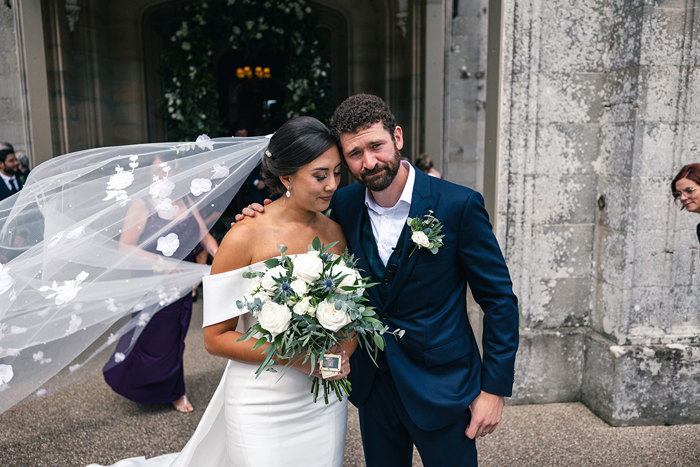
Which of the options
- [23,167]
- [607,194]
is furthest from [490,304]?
[23,167]

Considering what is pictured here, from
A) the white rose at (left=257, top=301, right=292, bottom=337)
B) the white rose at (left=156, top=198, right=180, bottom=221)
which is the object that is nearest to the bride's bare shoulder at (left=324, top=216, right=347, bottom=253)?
the white rose at (left=257, top=301, right=292, bottom=337)

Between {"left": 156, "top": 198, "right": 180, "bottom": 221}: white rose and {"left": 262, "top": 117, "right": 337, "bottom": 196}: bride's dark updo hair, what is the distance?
2.50 ft

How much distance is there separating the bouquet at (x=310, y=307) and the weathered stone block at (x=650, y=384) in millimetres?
2620

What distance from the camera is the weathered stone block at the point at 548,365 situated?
169 inches

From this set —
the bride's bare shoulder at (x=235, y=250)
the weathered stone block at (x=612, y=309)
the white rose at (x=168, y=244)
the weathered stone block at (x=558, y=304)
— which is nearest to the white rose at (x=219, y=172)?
the white rose at (x=168, y=244)

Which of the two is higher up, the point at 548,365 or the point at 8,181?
A: the point at 8,181

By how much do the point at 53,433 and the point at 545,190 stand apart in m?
3.80

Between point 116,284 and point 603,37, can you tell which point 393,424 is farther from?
point 603,37

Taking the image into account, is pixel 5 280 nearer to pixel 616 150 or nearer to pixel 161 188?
pixel 161 188

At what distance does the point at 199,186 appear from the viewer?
2.81 meters

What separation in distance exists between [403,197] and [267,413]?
0.98 m

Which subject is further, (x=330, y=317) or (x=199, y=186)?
(x=199, y=186)

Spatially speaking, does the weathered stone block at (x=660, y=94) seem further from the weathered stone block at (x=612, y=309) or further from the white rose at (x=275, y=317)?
the white rose at (x=275, y=317)

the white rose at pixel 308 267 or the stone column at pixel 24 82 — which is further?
the stone column at pixel 24 82
